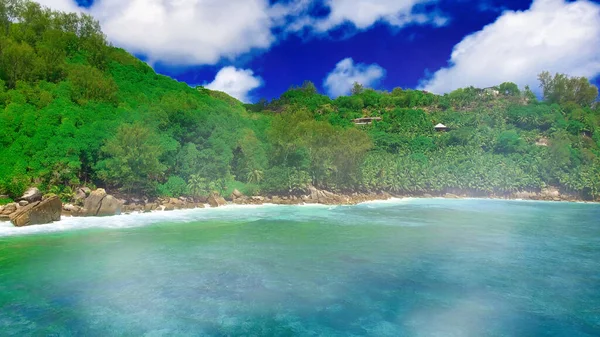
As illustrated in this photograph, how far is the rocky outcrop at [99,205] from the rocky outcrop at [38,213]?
374 centimetres

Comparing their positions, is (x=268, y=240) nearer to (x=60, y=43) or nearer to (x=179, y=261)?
(x=179, y=261)

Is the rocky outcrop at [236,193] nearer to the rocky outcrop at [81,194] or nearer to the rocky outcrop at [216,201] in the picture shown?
the rocky outcrop at [216,201]

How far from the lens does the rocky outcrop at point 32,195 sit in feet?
105

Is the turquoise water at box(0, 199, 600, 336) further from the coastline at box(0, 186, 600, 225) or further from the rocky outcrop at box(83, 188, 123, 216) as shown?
the coastline at box(0, 186, 600, 225)

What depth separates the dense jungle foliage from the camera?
39188 millimetres

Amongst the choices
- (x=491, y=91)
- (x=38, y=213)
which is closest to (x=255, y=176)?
(x=38, y=213)

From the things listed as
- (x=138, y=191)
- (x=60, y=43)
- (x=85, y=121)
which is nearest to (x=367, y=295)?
(x=138, y=191)

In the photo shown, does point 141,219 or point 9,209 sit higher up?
point 9,209

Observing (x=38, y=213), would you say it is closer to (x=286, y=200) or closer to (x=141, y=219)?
(x=141, y=219)

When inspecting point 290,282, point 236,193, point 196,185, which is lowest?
point 290,282

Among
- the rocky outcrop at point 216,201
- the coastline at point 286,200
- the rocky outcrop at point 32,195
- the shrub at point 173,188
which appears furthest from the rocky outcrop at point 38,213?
the rocky outcrop at point 216,201

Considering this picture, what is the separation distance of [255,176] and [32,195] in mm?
29977

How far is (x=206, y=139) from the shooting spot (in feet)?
175

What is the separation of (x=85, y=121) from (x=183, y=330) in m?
38.6
